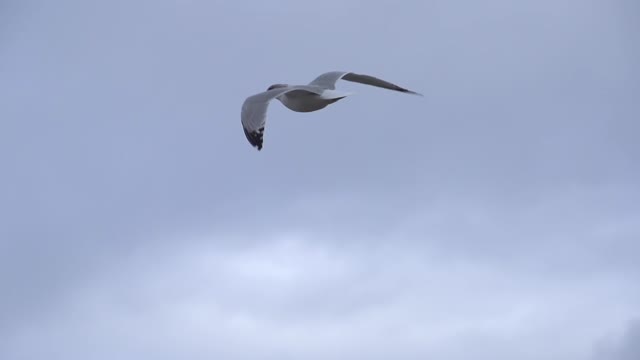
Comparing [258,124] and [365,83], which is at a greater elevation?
[365,83]

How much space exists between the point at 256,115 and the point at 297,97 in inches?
73.8

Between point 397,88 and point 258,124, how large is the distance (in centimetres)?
482

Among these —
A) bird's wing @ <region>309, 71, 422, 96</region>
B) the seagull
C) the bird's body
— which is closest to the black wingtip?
the seagull

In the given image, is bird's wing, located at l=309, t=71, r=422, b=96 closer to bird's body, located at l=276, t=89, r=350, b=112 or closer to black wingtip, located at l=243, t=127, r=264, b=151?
bird's body, located at l=276, t=89, r=350, b=112

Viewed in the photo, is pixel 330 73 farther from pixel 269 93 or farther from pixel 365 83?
pixel 269 93

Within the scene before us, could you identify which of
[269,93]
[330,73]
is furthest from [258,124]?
[330,73]

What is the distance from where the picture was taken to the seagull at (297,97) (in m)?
18.4

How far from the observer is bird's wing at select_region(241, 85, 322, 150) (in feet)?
59.9

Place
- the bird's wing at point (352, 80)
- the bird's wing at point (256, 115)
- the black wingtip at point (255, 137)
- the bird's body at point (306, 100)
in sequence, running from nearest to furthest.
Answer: the black wingtip at point (255, 137) → the bird's wing at point (256, 115) → the bird's body at point (306, 100) → the bird's wing at point (352, 80)

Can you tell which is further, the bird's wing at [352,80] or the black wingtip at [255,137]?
the bird's wing at [352,80]

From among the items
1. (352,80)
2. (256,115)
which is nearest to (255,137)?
(256,115)

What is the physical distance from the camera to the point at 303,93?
66.0 feet

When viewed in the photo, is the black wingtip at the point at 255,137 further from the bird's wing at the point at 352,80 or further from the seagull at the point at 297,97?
the bird's wing at the point at 352,80

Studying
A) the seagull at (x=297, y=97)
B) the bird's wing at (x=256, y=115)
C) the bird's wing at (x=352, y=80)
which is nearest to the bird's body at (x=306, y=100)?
the seagull at (x=297, y=97)
